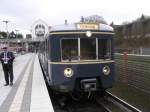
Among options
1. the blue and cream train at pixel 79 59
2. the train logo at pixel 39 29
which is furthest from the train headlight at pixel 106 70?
the train logo at pixel 39 29

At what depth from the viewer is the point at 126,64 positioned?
17906 mm

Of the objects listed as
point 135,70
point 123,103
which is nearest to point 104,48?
point 123,103

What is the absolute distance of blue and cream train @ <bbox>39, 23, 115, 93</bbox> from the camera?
12.3 meters

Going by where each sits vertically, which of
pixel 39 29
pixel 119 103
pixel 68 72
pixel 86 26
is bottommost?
pixel 119 103

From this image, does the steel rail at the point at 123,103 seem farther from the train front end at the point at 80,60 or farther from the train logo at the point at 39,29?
the train logo at the point at 39,29

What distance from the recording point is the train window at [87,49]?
40.9ft

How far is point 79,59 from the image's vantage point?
12344mm

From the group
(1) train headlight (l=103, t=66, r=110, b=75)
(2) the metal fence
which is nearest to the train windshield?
(1) train headlight (l=103, t=66, r=110, b=75)

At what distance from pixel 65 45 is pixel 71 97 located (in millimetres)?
2477

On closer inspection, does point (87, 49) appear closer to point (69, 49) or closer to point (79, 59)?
point (79, 59)

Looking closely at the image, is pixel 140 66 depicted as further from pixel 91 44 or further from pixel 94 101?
pixel 91 44

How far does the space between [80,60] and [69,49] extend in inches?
19.8

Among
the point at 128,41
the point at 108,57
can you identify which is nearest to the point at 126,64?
the point at 108,57

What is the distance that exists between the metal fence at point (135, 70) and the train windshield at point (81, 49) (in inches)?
121
